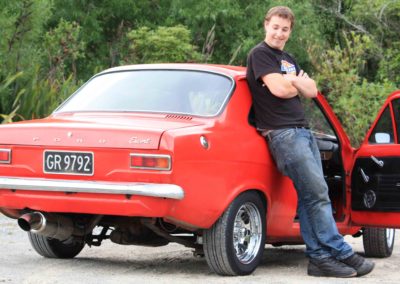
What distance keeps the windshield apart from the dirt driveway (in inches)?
44.8

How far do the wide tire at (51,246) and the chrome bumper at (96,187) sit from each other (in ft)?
3.40

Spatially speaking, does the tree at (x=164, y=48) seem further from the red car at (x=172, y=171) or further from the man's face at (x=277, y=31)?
the man's face at (x=277, y=31)

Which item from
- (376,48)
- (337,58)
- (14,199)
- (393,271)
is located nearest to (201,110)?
(14,199)

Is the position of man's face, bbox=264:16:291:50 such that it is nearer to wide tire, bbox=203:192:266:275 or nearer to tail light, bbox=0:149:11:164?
wide tire, bbox=203:192:266:275

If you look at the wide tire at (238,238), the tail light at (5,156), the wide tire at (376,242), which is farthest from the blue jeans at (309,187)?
the tail light at (5,156)

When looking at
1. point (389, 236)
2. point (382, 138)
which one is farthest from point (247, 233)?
point (389, 236)

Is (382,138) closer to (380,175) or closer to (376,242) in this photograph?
(380,175)

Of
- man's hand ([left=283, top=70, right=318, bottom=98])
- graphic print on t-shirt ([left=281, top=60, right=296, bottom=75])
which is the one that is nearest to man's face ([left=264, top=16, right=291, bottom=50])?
graphic print on t-shirt ([left=281, top=60, right=296, bottom=75])

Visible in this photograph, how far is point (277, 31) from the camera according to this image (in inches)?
298

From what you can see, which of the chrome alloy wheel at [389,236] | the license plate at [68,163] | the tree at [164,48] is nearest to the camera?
the license plate at [68,163]

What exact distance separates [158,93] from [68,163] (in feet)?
3.40

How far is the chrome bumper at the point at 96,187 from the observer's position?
21.6ft

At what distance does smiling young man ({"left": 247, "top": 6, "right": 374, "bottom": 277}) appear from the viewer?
734 centimetres

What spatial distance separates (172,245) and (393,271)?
94.7 inches
